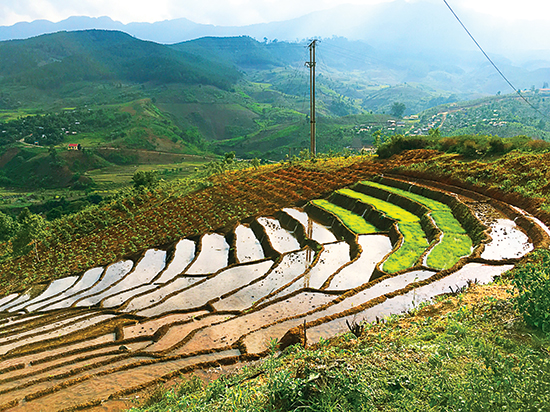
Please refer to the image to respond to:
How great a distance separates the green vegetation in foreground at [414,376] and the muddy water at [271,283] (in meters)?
6.01

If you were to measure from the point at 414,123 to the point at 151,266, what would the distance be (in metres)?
124

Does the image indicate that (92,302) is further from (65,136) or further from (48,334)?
(65,136)

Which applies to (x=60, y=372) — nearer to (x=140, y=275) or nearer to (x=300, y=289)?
(x=140, y=275)

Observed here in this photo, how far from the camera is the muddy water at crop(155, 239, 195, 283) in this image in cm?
1733

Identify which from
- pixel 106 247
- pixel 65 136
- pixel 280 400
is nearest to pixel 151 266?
pixel 106 247

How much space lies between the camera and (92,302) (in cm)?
1569

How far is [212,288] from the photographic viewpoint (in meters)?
15.3

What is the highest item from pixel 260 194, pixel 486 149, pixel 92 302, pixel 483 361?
pixel 486 149

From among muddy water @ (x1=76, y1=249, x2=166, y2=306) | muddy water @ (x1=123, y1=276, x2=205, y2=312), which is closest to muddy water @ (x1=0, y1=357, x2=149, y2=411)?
muddy water @ (x1=123, y1=276, x2=205, y2=312)

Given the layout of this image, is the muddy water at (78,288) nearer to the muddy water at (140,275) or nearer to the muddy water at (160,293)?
the muddy water at (140,275)

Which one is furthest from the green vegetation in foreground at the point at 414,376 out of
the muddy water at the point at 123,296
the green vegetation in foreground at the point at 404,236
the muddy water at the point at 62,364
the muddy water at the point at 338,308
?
the muddy water at the point at 123,296

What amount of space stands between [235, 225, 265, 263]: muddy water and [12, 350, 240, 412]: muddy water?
840 centimetres

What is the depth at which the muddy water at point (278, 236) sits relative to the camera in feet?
61.6

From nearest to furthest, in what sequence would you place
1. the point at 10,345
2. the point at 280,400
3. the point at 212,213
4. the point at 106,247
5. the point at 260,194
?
the point at 280,400, the point at 10,345, the point at 106,247, the point at 212,213, the point at 260,194
